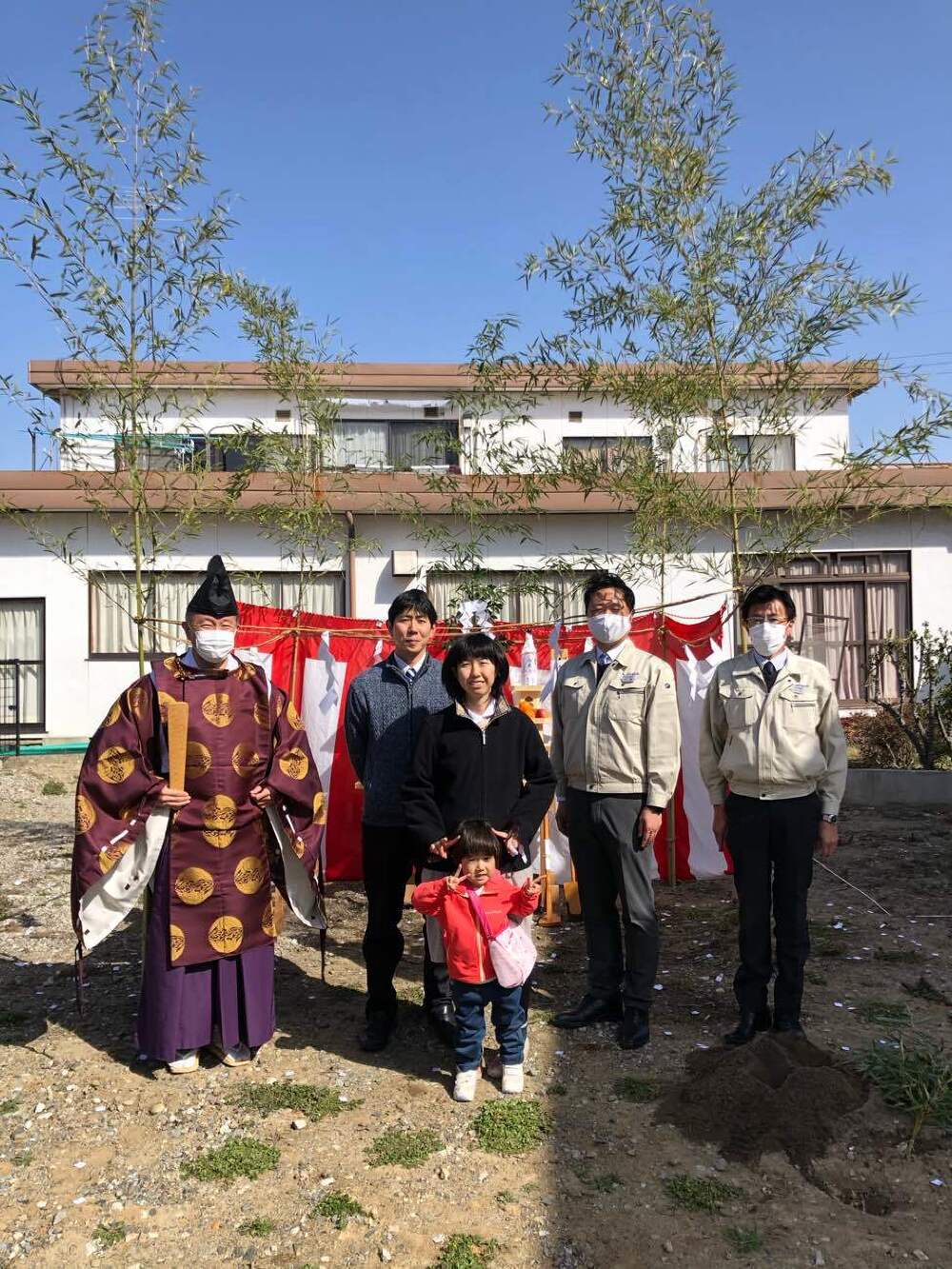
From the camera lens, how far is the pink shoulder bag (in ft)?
11.4

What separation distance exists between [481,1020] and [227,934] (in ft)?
3.37

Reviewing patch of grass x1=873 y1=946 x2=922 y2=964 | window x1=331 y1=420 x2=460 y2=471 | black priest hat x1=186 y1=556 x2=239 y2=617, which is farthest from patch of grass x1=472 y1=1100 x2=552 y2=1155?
window x1=331 y1=420 x2=460 y2=471

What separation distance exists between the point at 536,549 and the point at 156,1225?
9.95 metres

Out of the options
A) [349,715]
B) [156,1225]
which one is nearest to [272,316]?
[349,715]

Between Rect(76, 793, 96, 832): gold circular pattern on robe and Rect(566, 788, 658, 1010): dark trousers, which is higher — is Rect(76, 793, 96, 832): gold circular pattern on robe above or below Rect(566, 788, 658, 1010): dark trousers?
above

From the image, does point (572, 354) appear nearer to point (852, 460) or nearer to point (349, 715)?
point (852, 460)

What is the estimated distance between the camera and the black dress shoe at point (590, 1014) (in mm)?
4160

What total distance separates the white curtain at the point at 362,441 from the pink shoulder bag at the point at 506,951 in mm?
11186

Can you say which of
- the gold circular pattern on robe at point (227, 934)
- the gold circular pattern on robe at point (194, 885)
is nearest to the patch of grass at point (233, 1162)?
the gold circular pattern on robe at point (227, 934)

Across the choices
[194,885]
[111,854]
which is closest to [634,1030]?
[194,885]

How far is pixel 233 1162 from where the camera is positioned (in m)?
3.12

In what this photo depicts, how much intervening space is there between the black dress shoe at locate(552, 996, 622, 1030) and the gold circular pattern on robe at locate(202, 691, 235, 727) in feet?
6.08

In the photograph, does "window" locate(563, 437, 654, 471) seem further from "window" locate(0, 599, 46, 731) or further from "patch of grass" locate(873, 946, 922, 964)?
"window" locate(0, 599, 46, 731)

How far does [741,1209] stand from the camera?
283 centimetres
